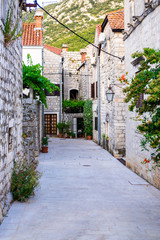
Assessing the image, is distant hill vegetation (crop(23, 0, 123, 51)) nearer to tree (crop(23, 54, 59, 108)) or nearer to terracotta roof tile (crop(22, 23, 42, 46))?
terracotta roof tile (crop(22, 23, 42, 46))

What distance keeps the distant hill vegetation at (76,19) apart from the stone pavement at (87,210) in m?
39.7

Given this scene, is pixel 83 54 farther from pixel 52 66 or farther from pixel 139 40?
pixel 139 40

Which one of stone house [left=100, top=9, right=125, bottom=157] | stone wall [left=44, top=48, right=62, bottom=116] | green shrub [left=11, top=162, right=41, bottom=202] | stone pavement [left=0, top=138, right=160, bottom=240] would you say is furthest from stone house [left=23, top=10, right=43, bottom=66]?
green shrub [left=11, top=162, right=41, bottom=202]

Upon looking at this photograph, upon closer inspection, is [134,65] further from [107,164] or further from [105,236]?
[105,236]

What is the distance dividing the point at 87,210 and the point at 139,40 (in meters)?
6.10

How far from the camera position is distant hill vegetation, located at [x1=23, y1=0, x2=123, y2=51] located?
5364 centimetres

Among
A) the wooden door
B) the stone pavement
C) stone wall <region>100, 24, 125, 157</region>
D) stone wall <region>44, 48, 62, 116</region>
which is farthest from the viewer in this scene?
stone wall <region>44, 48, 62, 116</region>

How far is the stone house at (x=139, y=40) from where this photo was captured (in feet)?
28.1

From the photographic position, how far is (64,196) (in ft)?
25.7

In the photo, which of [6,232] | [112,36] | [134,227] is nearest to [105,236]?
[134,227]

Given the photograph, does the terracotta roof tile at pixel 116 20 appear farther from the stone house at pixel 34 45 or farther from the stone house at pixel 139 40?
the stone house at pixel 34 45

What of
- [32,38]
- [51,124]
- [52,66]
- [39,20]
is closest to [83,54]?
[52,66]

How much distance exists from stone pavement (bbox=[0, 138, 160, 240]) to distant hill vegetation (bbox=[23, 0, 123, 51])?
130ft

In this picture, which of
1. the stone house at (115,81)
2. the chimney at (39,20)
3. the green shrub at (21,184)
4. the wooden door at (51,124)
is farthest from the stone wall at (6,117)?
the wooden door at (51,124)
